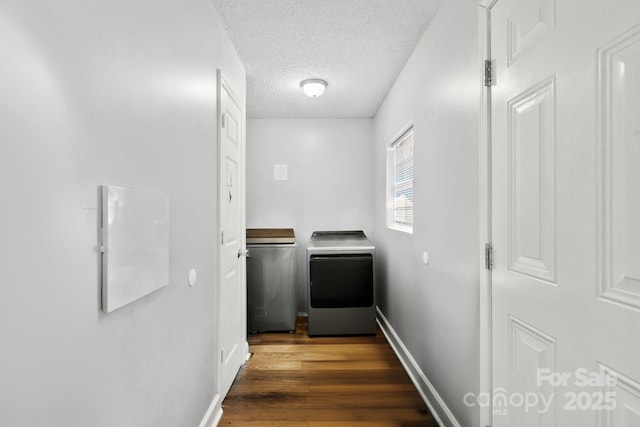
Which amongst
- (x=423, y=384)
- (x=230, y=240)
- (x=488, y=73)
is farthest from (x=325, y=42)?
(x=423, y=384)

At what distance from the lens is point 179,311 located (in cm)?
146

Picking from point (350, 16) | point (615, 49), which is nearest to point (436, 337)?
→ point (615, 49)

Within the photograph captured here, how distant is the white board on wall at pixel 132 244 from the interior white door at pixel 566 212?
1.25 metres

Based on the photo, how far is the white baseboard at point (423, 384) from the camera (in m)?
1.81

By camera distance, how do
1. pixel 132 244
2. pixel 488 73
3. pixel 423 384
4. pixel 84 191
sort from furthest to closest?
pixel 423 384
pixel 488 73
pixel 132 244
pixel 84 191

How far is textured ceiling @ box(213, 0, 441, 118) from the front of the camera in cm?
193

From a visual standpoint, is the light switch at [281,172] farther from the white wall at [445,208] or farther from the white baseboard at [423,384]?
the white baseboard at [423,384]

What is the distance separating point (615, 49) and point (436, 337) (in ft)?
5.44

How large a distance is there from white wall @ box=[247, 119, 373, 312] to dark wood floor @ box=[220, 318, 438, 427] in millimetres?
1270

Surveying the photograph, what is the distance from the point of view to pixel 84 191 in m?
0.84

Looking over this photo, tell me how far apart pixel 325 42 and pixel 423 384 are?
7.87ft

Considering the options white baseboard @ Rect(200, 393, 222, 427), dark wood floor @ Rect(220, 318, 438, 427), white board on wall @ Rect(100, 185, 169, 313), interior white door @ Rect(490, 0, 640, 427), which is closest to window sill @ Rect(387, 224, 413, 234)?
dark wood floor @ Rect(220, 318, 438, 427)

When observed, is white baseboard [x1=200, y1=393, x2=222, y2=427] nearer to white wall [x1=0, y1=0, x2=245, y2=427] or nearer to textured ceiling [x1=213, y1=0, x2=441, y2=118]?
white wall [x1=0, y1=0, x2=245, y2=427]

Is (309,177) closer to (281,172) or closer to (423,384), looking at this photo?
(281,172)
